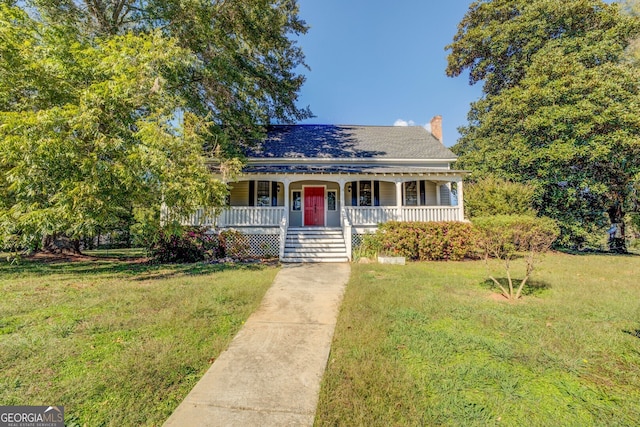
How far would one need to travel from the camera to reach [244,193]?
15.1 m

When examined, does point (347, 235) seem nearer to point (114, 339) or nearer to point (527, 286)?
point (527, 286)

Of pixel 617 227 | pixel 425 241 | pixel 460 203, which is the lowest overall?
pixel 425 241

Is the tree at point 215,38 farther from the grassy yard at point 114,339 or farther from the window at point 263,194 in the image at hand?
the grassy yard at point 114,339

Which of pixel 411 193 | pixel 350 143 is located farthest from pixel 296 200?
pixel 411 193

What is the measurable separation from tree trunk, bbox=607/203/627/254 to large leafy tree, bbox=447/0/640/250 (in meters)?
0.06

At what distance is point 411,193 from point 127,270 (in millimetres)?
13642

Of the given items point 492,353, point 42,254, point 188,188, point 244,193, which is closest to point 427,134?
point 244,193

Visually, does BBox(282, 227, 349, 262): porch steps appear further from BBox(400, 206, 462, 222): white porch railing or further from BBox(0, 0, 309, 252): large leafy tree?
BBox(0, 0, 309, 252): large leafy tree

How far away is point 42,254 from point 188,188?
39.4 feet

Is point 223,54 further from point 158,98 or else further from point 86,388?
point 86,388

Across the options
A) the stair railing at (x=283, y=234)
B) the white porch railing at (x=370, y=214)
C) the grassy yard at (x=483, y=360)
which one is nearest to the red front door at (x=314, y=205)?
the white porch railing at (x=370, y=214)

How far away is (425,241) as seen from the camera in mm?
10922

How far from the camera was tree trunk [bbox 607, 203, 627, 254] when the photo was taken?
51.7 ft

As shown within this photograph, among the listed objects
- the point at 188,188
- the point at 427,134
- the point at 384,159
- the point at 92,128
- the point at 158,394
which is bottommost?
the point at 158,394
